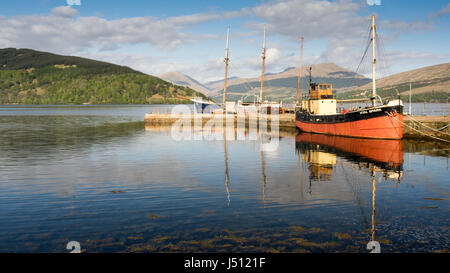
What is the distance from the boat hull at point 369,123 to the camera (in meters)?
41.9

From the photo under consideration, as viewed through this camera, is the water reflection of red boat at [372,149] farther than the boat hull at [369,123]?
No

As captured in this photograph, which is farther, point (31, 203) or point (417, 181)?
point (417, 181)

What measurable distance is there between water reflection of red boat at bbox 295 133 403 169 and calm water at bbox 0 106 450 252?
0.47 meters

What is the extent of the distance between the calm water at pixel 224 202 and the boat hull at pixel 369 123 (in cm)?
1021

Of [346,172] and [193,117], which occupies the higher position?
[193,117]

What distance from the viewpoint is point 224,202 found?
55.8 ft

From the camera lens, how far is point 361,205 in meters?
16.5

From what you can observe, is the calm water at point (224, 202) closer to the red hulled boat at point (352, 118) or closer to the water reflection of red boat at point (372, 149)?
the water reflection of red boat at point (372, 149)

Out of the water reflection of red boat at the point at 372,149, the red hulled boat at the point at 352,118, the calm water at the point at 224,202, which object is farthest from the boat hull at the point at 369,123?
the calm water at the point at 224,202

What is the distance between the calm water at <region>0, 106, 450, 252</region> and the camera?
1194 cm

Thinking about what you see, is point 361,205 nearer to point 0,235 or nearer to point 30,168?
point 0,235

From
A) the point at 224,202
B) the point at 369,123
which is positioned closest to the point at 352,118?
the point at 369,123

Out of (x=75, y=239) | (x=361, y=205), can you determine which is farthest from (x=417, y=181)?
(x=75, y=239)
